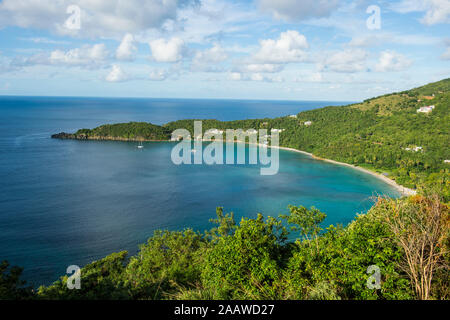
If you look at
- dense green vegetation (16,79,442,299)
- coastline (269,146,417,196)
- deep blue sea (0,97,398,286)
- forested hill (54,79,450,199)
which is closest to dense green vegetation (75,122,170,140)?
forested hill (54,79,450,199)

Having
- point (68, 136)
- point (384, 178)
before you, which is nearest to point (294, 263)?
point (384, 178)

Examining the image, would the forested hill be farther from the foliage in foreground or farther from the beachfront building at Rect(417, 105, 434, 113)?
the foliage in foreground

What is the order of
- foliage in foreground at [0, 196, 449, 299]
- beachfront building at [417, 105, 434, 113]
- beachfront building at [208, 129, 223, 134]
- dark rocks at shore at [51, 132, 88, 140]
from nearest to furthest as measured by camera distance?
foliage in foreground at [0, 196, 449, 299], beachfront building at [417, 105, 434, 113], dark rocks at shore at [51, 132, 88, 140], beachfront building at [208, 129, 223, 134]

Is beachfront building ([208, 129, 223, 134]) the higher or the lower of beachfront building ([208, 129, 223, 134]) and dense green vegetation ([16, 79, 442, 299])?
the higher

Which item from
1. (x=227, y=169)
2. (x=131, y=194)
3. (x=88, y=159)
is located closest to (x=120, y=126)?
(x=88, y=159)

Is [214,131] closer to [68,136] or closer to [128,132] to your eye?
[128,132]
